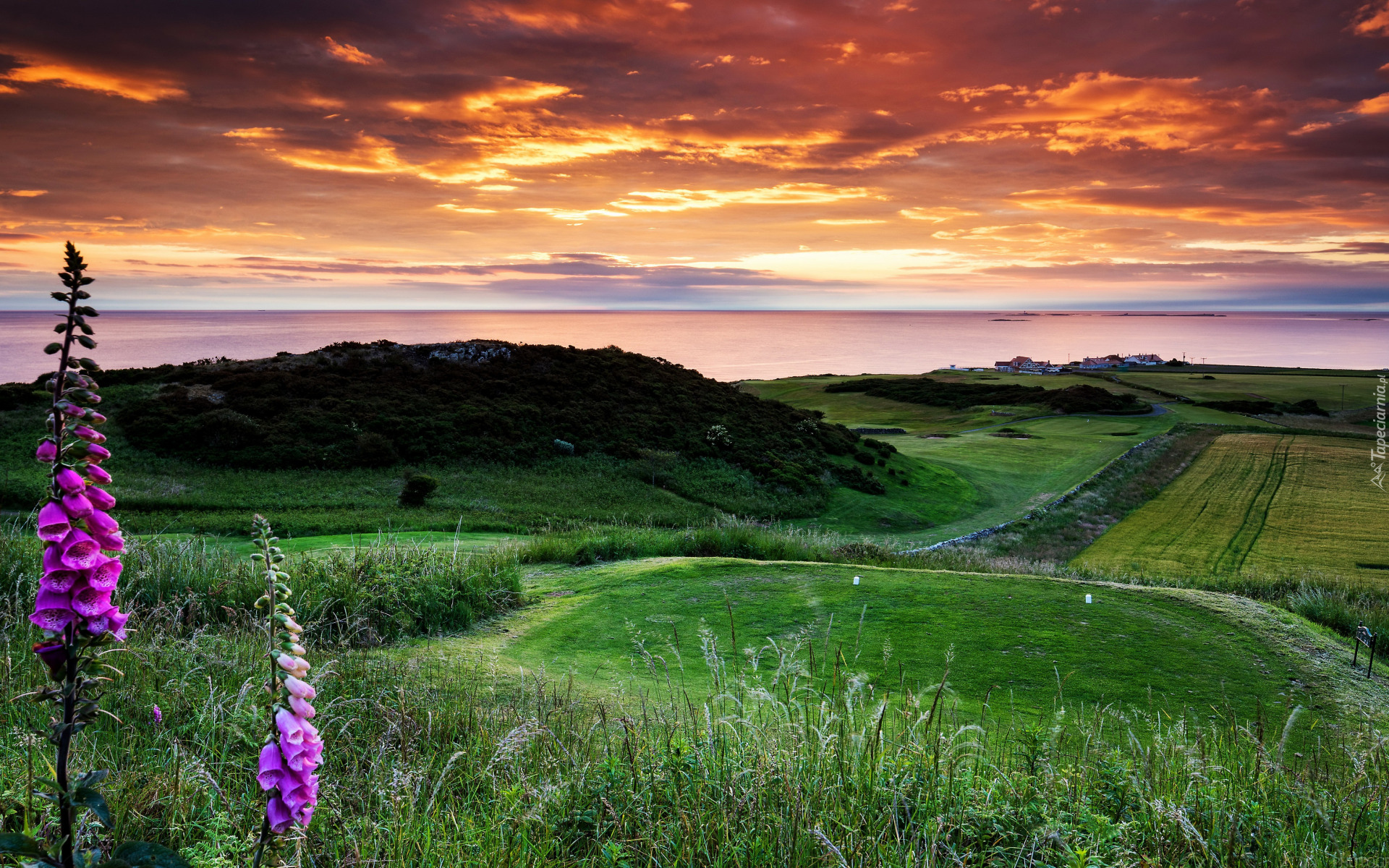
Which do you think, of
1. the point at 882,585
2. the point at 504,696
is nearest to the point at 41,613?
the point at 504,696

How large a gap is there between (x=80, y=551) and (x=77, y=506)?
12 centimetres

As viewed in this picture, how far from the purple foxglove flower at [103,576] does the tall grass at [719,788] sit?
5.14ft

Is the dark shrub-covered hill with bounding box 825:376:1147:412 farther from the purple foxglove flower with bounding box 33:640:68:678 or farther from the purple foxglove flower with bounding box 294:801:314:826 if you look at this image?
the purple foxglove flower with bounding box 33:640:68:678

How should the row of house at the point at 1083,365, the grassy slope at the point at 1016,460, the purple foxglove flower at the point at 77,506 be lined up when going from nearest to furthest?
the purple foxglove flower at the point at 77,506 → the grassy slope at the point at 1016,460 → the row of house at the point at 1083,365

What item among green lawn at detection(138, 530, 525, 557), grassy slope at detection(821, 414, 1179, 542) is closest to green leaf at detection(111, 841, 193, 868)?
green lawn at detection(138, 530, 525, 557)

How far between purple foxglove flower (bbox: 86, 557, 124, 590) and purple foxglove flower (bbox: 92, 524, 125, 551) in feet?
0.17

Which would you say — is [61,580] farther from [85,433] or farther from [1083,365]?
[1083,365]

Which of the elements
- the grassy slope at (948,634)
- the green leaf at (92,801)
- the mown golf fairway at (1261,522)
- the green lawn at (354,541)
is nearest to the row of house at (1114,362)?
the mown golf fairway at (1261,522)

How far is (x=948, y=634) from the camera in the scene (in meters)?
7.91

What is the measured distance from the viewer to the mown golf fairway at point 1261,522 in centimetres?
2355

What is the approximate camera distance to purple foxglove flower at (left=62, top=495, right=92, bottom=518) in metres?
1.88

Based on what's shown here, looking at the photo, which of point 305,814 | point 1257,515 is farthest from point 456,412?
point 1257,515

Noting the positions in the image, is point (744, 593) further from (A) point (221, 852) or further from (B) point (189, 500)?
(B) point (189, 500)

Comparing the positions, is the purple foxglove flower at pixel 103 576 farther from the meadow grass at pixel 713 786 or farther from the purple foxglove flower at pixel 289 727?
the meadow grass at pixel 713 786
